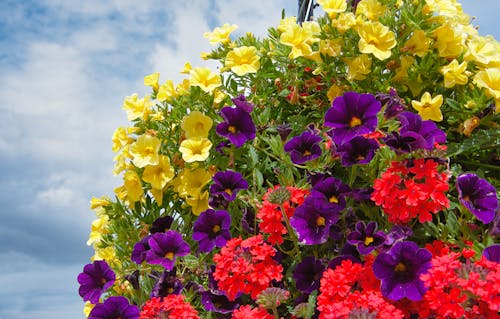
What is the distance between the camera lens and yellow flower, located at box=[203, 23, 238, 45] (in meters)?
2.72

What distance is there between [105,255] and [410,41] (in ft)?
5.55

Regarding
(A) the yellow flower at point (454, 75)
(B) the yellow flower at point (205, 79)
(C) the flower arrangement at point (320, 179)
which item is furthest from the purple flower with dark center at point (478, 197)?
(B) the yellow flower at point (205, 79)

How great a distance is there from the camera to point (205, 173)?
7.86ft

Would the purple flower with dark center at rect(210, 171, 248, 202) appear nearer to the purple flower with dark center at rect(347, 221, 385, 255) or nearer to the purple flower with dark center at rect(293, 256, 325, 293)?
the purple flower with dark center at rect(293, 256, 325, 293)

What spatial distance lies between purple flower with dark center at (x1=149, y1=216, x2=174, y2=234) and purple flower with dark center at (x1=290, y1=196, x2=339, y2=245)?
690 millimetres

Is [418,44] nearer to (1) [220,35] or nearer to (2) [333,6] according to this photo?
(2) [333,6]

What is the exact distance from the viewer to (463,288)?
1.61 metres

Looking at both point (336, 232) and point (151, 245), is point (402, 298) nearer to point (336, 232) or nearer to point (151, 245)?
point (336, 232)

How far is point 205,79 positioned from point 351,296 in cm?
118

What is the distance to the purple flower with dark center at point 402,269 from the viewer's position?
67.8 inches

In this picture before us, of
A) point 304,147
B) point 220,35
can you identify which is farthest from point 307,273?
point 220,35

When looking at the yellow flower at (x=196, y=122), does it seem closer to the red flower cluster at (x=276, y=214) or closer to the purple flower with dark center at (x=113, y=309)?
the red flower cluster at (x=276, y=214)

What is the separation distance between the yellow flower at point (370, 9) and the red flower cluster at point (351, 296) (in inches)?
41.4

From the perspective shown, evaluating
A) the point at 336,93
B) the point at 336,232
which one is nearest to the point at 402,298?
the point at 336,232
